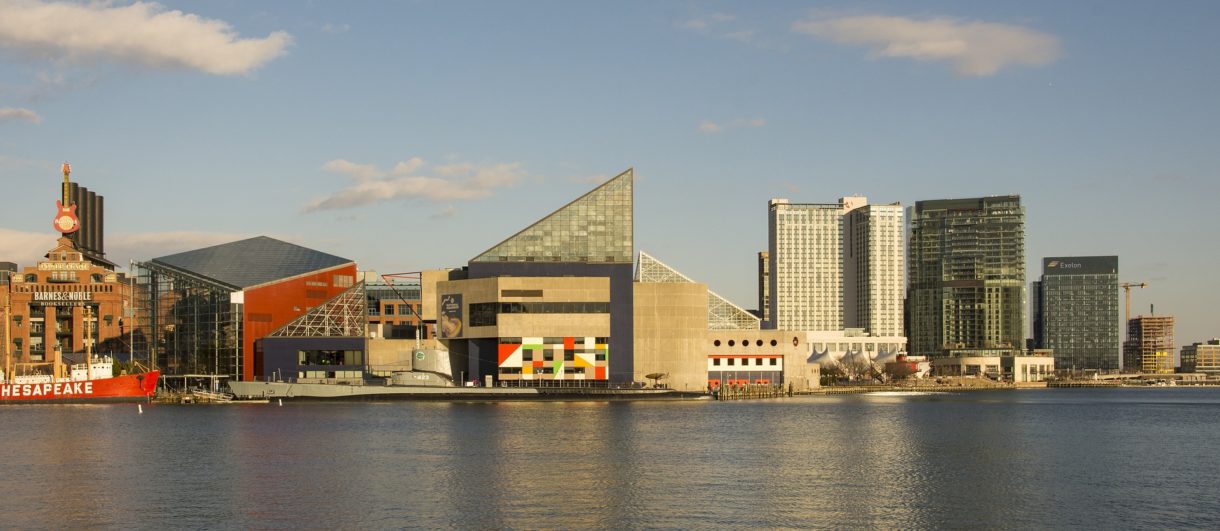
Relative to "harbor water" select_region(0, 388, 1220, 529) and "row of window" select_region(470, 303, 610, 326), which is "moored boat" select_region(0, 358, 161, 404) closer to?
"harbor water" select_region(0, 388, 1220, 529)

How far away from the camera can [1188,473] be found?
7325cm

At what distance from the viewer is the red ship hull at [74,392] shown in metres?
156

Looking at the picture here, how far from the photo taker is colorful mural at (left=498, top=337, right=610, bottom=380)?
15875cm

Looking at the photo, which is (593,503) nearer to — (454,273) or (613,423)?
(613,423)

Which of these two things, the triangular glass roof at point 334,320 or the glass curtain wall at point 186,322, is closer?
the triangular glass roof at point 334,320

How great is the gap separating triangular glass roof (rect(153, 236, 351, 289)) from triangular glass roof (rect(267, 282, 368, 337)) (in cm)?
1081

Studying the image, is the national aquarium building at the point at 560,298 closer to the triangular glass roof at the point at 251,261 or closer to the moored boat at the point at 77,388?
the triangular glass roof at the point at 251,261

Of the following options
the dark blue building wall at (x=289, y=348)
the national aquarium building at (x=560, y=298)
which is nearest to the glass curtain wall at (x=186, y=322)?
the dark blue building wall at (x=289, y=348)

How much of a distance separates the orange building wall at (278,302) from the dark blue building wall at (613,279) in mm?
37363

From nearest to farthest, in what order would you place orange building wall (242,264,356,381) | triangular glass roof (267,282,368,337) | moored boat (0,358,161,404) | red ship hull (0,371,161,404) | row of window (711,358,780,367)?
red ship hull (0,371,161,404), moored boat (0,358,161,404), triangular glass roof (267,282,368,337), orange building wall (242,264,356,381), row of window (711,358,780,367)

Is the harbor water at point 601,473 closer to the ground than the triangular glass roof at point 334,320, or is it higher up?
closer to the ground

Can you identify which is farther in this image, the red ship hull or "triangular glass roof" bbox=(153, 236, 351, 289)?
"triangular glass roof" bbox=(153, 236, 351, 289)

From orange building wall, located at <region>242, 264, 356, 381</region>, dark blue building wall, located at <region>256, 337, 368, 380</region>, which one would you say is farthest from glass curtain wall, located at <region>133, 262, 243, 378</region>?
dark blue building wall, located at <region>256, 337, 368, 380</region>

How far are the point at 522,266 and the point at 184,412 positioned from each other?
4474cm
